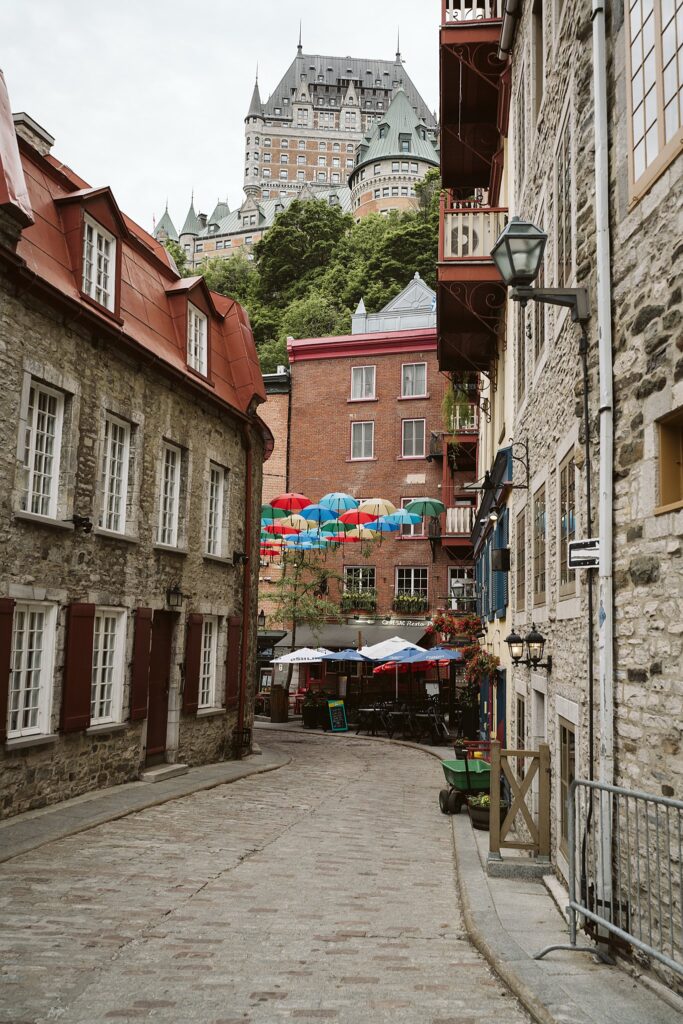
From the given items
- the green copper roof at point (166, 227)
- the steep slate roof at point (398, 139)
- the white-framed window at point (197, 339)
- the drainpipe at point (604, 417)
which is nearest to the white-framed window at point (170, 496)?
the white-framed window at point (197, 339)

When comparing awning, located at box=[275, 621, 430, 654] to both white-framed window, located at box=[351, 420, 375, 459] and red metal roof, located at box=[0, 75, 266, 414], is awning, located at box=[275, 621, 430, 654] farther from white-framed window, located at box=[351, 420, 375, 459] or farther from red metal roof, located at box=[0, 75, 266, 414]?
red metal roof, located at box=[0, 75, 266, 414]

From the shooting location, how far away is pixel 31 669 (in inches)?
444

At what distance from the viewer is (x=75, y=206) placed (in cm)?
1247

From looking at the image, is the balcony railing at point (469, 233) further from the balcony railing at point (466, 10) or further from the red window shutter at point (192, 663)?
the red window shutter at point (192, 663)

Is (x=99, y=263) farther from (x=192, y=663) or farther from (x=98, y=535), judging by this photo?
(x=192, y=663)

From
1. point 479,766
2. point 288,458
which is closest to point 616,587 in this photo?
point 479,766

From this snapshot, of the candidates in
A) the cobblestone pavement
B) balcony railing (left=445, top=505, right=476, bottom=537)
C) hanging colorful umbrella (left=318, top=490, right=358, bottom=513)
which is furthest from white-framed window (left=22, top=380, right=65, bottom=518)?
balcony railing (left=445, top=505, right=476, bottom=537)

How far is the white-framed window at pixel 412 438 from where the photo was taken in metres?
33.0

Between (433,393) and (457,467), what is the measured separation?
121 inches

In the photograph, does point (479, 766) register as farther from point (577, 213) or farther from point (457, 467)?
point (457, 467)

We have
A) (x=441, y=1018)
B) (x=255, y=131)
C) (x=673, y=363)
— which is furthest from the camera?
(x=255, y=131)

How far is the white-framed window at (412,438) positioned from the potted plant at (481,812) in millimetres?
22030

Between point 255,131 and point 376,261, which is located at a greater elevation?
point 255,131

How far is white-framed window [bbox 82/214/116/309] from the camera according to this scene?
1279 cm
